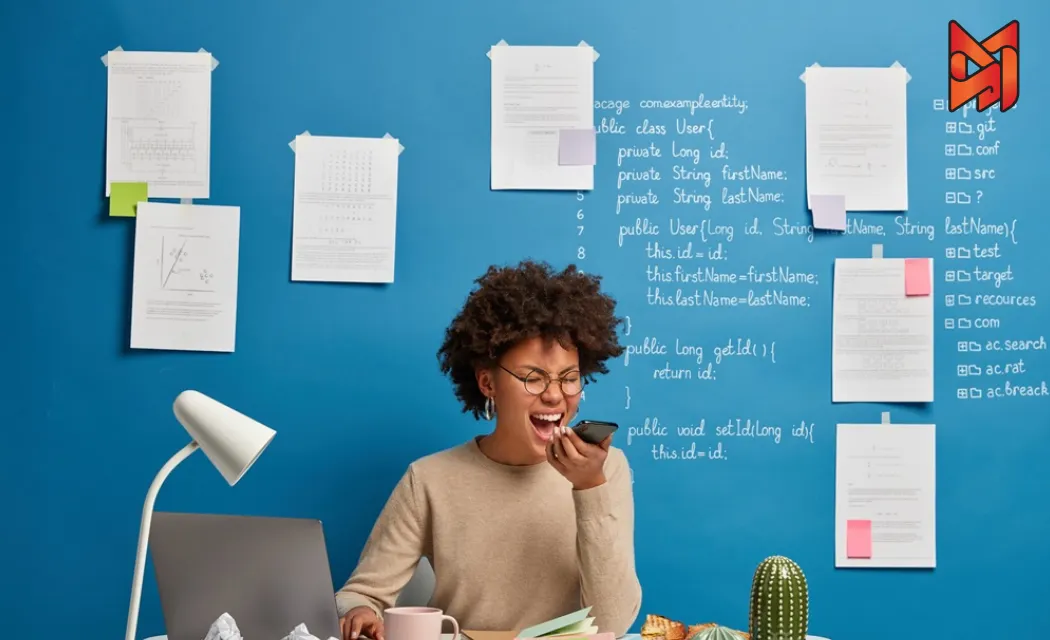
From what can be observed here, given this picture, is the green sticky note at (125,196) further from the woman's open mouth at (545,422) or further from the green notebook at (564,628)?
the green notebook at (564,628)

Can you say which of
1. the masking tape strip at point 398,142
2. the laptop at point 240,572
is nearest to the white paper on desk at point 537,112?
the masking tape strip at point 398,142

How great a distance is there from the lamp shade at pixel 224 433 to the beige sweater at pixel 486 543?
0.67 m

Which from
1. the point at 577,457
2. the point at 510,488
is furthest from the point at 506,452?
the point at 577,457

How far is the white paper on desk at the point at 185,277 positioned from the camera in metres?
2.15

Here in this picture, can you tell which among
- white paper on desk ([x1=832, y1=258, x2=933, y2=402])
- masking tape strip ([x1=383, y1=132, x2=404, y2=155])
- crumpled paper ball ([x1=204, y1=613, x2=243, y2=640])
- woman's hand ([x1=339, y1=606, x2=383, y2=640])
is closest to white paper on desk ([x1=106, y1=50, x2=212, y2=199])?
masking tape strip ([x1=383, y1=132, x2=404, y2=155])

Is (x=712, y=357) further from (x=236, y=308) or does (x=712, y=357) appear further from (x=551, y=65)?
(x=236, y=308)

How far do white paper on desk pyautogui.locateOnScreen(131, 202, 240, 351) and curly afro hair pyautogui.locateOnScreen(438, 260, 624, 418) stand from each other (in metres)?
0.60

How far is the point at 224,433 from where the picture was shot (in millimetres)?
1091

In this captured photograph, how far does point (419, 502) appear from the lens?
5.90 ft

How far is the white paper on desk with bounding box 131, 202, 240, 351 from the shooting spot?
2.15 m

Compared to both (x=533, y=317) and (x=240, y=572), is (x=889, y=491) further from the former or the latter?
(x=240, y=572)

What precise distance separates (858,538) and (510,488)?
2.69 feet

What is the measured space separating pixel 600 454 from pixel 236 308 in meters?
0.95

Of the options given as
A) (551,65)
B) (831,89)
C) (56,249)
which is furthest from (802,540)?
(56,249)
